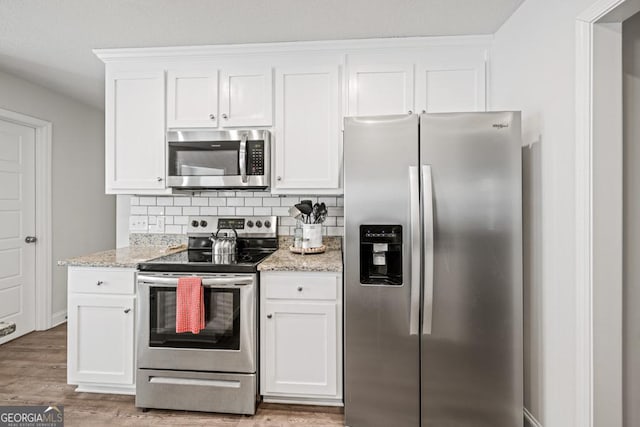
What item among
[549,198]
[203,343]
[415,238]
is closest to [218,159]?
[203,343]

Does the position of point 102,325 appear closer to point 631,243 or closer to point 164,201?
point 164,201

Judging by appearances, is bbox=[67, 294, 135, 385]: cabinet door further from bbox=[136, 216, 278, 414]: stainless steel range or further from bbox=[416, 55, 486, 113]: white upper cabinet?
bbox=[416, 55, 486, 113]: white upper cabinet

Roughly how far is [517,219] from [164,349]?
2130 millimetres

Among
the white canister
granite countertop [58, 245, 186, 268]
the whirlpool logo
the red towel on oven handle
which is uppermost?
the white canister

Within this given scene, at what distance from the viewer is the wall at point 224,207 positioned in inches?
112

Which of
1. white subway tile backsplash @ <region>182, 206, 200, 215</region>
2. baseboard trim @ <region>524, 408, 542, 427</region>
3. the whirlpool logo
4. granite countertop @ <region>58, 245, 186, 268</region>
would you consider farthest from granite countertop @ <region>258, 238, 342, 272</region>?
the whirlpool logo

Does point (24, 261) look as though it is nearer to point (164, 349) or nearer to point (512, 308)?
point (164, 349)

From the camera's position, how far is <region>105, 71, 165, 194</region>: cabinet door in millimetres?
2625

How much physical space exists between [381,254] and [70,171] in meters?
3.66

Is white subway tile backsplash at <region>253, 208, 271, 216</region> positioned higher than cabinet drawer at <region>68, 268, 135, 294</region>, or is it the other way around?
white subway tile backsplash at <region>253, 208, 271, 216</region>

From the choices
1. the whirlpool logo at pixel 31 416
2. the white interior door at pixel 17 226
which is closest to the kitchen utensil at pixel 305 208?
the whirlpool logo at pixel 31 416

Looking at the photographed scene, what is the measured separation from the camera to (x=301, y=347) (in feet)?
6.87

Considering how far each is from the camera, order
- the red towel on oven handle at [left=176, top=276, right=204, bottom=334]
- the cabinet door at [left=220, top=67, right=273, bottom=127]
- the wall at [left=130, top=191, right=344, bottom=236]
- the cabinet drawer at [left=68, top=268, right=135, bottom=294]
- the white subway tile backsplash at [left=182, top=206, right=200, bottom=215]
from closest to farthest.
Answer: the red towel on oven handle at [left=176, top=276, right=204, bottom=334], the cabinet drawer at [left=68, top=268, right=135, bottom=294], the cabinet door at [left=220, top=67, right=273, bottom=127], the wall at [left=130, top=191, right=344, bottom=236], the white subway tile backsplash at [left=182, top=206, right=200, bottom=215]

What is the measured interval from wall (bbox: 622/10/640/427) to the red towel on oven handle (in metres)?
2.10
